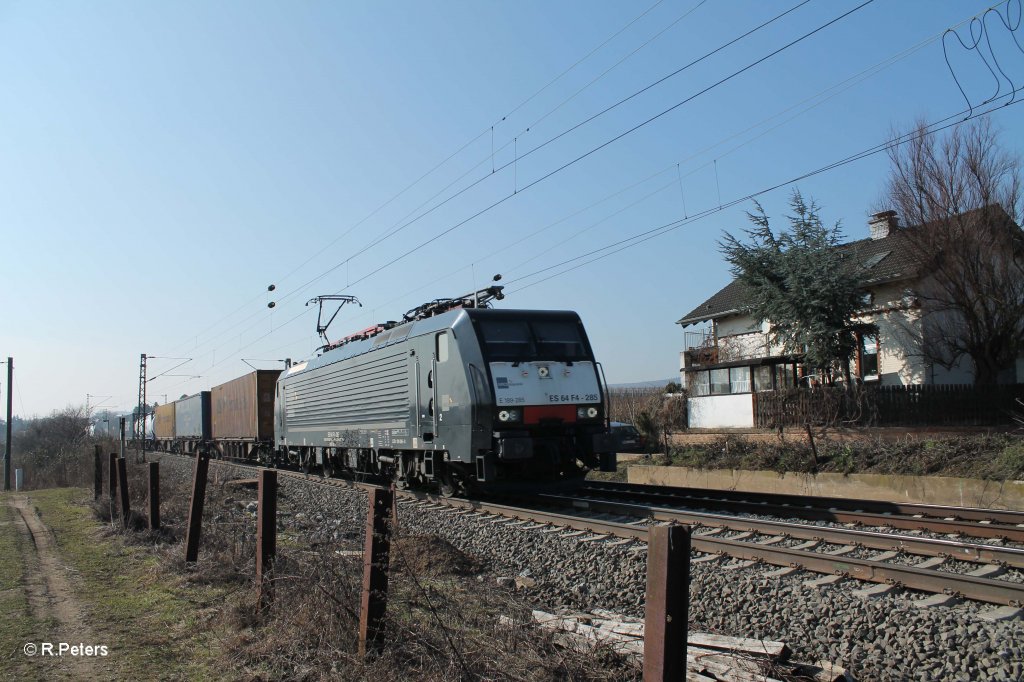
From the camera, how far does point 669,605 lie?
345cm

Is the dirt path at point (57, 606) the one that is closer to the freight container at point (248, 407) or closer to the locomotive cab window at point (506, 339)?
the locomotive cab window at point (506, 339)

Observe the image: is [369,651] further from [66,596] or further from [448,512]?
[448,512]

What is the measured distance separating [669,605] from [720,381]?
25.0 metres

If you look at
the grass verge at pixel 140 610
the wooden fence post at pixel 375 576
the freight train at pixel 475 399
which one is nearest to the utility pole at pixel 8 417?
the freight train at pixel 475 399

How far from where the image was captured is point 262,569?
21.1 ft

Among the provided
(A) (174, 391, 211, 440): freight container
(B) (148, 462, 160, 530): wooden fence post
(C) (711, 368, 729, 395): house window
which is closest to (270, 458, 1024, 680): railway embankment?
(B) (148, 462, 160, 530): wooden fence post

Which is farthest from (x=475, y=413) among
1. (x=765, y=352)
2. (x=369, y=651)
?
(x=765, y=352)

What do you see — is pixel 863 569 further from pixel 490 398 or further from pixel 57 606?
pixel 57 606

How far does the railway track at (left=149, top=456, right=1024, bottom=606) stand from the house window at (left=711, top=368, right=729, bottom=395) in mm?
16506

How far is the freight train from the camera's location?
39.5 feet

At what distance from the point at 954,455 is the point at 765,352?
14064 mm

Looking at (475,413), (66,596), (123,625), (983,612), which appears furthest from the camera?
(475,413)

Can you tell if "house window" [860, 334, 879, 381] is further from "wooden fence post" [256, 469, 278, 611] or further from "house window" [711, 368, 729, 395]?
"wooden fence post" [256, 469, 278, 611]

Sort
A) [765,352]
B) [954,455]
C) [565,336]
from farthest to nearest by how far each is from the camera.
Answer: [765,352] < [954,455] < [565,336]
